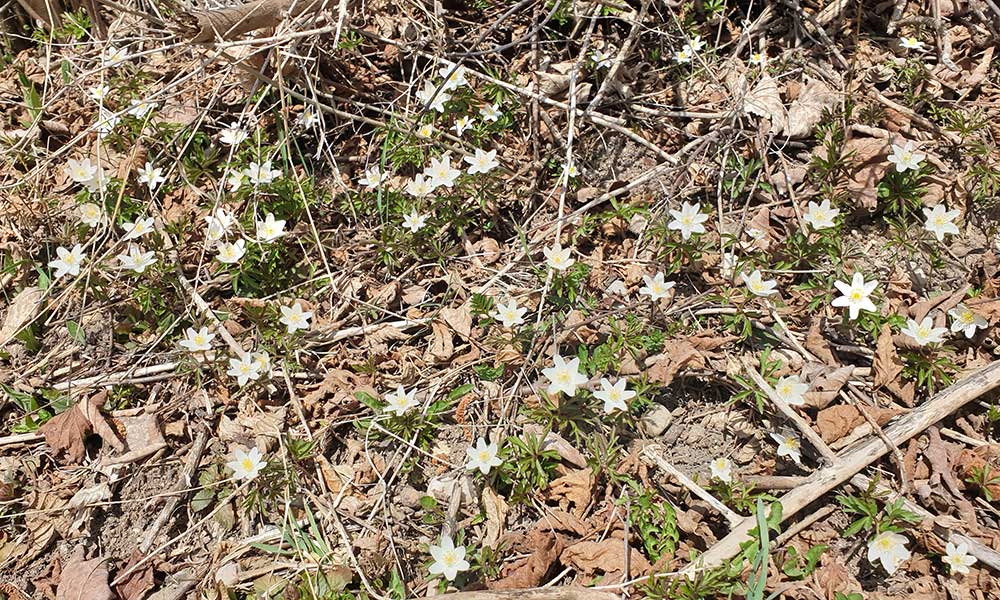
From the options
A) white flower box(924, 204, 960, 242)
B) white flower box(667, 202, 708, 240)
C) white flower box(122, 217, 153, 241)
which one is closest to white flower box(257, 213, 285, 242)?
white flower box(122, 217, 153, 241)

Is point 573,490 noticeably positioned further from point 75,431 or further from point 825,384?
point 75,431

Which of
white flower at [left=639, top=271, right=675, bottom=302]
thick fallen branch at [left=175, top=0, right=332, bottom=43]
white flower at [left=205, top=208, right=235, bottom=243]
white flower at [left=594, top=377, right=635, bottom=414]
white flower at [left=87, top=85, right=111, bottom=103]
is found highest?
thick fallen branch at [left=175, top=0, right=332, bottom=43]

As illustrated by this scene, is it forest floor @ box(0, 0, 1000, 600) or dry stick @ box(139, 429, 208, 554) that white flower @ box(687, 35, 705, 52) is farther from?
dry stick @ box(139, 429, 208, 554)

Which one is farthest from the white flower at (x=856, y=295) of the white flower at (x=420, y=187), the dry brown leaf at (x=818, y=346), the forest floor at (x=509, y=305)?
the white flower at (x=420, y=187)

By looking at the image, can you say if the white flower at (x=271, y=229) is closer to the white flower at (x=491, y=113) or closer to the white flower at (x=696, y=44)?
the white flower at (x=491, y=113)

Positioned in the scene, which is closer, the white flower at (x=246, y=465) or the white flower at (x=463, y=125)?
the white flower at (x=246, y=465)

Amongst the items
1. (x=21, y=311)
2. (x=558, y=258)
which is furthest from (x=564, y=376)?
(x=21, y=311)
